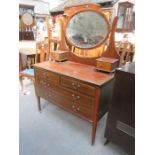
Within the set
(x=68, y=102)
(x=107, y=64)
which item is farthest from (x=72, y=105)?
(x=107, y=64)

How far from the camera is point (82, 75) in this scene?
4.83 feet

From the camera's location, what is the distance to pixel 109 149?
5.13 ft

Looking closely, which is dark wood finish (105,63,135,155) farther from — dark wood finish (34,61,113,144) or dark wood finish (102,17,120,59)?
dark wood finish (102,17,120,59)

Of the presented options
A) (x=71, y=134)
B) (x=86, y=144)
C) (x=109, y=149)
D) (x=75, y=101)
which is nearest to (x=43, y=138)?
(x=71, y=134)

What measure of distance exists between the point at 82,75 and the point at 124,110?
0.54m

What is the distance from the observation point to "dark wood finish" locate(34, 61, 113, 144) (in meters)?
1.36

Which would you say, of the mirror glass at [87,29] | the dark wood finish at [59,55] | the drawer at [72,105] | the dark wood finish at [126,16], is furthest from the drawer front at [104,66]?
the dark wood finish at [126,16]

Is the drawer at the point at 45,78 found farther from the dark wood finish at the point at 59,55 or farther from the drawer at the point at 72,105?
the dark wood finish at the point at 59,55

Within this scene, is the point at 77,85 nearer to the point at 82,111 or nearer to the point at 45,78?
the point at 82,111

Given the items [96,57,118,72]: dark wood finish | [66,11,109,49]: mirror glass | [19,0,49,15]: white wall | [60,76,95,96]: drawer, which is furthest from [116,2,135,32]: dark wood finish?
[19,0,49,15]: white wall

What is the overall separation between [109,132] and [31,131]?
101 cm
